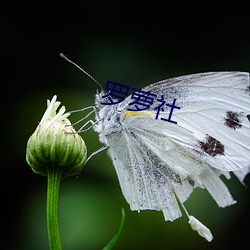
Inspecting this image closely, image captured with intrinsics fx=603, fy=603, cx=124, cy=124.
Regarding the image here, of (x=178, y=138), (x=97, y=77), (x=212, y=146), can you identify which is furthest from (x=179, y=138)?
(x=97, y=77)

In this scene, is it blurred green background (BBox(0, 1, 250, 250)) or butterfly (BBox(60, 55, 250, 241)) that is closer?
butterfly (BBox(60, 55, 250, 241))

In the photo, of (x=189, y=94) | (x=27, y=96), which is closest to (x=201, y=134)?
(x=189, y=94)

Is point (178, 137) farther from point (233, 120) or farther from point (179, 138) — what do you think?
point (233, 120)

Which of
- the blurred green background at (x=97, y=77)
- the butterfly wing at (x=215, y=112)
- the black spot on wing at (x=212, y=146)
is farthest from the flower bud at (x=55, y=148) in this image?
the blurred green background at (x=97, y=77)

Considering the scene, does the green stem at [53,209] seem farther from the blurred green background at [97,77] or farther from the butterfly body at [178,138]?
the blurred green background at [97,77]

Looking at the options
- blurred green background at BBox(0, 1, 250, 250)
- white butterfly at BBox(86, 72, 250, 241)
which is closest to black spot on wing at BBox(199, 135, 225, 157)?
white butterfly at BBox(86, 72, 250, 241)

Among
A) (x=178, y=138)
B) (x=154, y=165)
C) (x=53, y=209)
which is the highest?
(x=178, y=138)

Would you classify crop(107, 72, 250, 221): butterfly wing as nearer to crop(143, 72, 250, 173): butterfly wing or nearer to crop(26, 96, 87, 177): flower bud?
crop(143, 72, 250, 173): butterfly wing

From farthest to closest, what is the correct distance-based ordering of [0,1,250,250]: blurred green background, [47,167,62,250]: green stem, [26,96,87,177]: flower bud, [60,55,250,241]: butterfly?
[0,1,250,250]: blurred green background → [60,55,250,241]: butterfly → [26,96,87,177]: flower bud → [47,167,62,250]: green stem
